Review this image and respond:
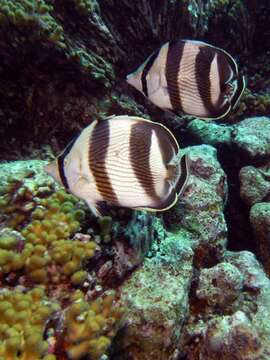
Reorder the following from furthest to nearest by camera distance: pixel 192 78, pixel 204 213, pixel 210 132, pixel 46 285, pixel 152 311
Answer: pixel 210 132 → pixel 204 213 → pixel 152 311 → pixel 46 285 → pixel 192 78

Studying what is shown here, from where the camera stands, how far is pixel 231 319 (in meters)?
2.97

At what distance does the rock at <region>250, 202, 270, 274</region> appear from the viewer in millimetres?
4363

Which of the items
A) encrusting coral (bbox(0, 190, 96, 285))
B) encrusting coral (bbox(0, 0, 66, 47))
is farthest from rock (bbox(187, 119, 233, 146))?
encrusting coral (bbox(0, 190, 96, 285))

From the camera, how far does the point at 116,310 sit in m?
2.48

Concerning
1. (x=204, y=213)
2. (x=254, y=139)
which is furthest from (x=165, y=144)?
(x=254, y=139)

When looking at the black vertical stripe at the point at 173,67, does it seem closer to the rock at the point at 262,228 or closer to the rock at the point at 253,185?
the rock at the point at 262,228

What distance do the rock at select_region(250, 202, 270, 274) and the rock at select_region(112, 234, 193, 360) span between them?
1.77 meters

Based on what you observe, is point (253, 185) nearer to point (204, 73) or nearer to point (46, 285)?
point (204, 73)

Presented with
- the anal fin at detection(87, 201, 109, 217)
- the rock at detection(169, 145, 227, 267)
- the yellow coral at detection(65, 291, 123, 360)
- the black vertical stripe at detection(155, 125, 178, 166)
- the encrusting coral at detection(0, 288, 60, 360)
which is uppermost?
the black vertical stripe at detection(155, 125, 178, 166)

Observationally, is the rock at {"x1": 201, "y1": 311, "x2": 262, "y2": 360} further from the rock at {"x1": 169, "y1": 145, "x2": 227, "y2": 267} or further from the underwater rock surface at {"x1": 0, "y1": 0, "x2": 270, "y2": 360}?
the rock at {"x1": 169, "y1": 145, "x2": 227, "y2": 267}

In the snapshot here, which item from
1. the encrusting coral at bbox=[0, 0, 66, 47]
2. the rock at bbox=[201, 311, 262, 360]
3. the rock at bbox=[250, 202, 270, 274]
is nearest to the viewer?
the rock at bbox=[201, 311, 262, 360]

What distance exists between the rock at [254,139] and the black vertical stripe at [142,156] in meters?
3.66

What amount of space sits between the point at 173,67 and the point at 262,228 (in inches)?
114

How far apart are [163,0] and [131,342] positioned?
425 cm
